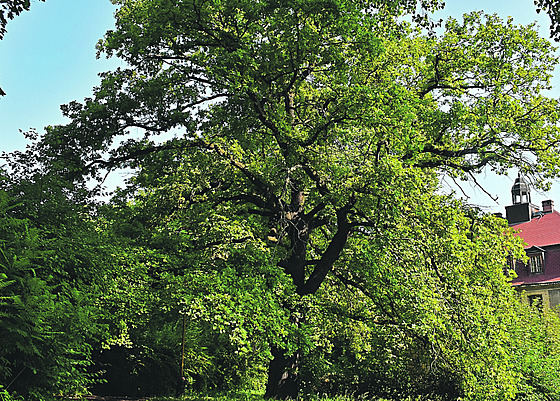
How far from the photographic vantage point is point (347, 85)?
43.8 feet

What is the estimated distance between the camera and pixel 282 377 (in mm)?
14508

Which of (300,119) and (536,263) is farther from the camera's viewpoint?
(536,263)

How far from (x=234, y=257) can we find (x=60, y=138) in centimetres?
514

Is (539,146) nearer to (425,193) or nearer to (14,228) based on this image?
(425,193)

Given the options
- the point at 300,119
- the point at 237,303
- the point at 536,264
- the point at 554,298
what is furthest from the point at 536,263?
the point at 237,303

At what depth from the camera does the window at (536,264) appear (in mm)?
Result: 41719

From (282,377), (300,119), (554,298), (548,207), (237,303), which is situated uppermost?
(548,207)

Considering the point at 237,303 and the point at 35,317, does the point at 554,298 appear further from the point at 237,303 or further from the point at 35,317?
the point at 35,317

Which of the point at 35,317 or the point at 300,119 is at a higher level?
the point at 300,119

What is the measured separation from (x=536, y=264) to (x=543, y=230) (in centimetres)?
292

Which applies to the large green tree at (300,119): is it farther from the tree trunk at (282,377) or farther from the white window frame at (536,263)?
the white window frame at (536,263)

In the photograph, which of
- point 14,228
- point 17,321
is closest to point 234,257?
point 14,228

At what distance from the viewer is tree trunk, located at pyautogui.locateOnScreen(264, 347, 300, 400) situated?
14312 millimetres

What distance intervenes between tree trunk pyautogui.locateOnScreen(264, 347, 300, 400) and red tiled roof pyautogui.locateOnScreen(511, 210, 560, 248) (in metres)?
31.7
